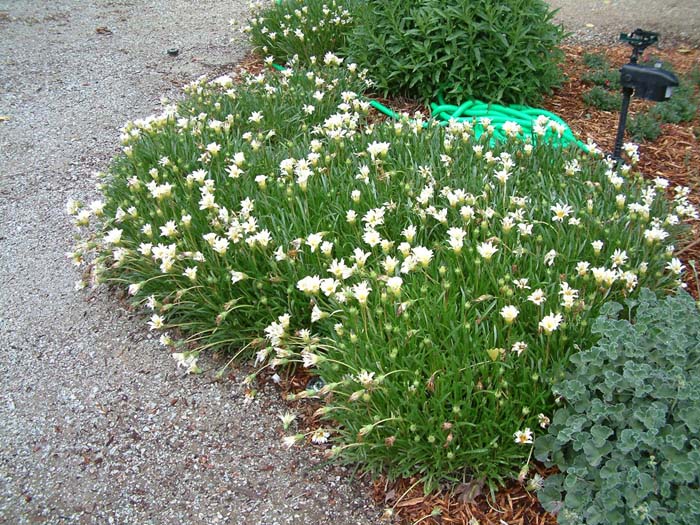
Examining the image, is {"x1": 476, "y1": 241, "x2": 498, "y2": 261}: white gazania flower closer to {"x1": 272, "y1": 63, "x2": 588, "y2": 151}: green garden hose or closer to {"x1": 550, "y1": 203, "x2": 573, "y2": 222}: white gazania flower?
{"x1": 550, "y1": 203, "x2": 573, "y2": 222}: white gazania flower

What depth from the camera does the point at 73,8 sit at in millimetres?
8398

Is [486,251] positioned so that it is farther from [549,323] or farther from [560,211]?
[560,211]

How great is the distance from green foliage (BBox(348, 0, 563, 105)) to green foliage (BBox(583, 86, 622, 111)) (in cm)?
30

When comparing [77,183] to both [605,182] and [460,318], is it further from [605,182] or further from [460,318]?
[605,182]

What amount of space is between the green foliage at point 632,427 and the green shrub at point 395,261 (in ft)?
0.48

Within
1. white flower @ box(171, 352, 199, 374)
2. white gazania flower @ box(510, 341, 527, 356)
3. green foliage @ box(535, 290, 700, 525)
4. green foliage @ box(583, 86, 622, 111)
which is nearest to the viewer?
green foliage @ box(535, 290, 700, 525)

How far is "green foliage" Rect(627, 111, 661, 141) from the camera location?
439 cm

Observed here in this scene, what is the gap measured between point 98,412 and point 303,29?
3.93 m

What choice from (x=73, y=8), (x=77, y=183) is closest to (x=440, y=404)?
(x=77, y=183)

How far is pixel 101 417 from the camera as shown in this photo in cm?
288

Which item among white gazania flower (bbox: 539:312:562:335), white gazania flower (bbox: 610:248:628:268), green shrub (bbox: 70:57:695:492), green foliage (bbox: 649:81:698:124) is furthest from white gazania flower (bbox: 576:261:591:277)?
green foliage (bbox: 649:81:698:124)

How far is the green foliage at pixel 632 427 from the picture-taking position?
2.02 m

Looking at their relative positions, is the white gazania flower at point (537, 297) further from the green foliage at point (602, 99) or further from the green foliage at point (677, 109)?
the green foliage at point (602, 99)

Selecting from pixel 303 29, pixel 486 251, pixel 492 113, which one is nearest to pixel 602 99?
pixel 492 113
